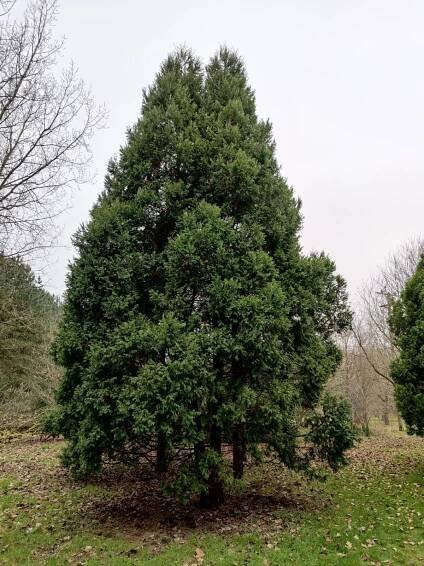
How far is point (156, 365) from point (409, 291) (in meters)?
7.71

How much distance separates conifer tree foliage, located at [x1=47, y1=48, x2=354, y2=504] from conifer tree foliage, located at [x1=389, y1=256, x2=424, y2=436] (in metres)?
2.60

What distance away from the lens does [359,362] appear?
25875 millimetres

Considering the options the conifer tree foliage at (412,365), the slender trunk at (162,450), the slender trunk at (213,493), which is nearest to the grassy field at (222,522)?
the slender trunk at (213,493)

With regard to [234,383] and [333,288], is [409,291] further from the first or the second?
[234,383]

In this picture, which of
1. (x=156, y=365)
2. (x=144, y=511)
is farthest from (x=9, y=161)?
(x=144, y=511)

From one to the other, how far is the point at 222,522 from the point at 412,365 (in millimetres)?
5963

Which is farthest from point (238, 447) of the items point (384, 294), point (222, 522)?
point (384, 294)

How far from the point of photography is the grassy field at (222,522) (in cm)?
501

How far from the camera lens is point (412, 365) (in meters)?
8.96

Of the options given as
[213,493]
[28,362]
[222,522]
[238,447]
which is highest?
[28,362]

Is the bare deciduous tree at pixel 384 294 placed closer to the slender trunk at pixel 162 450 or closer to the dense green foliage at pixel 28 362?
the slender trunk at pixel 162 450

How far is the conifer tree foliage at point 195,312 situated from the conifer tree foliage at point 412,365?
2.60 meters

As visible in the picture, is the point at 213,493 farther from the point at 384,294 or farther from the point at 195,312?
the point at 384,294

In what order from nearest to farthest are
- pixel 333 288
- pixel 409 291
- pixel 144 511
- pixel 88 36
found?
pixel 144 511, pixel 333 288, pixel 88 36, pixel 409 291
